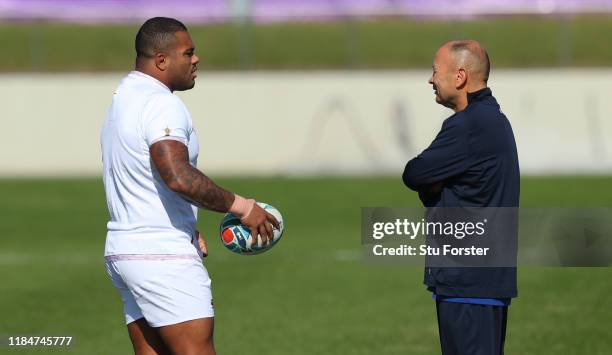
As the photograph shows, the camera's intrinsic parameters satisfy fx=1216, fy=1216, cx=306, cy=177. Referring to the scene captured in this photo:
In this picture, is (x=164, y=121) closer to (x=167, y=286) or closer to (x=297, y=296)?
(x=167, y=286)

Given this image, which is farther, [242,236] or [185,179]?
[242,236]

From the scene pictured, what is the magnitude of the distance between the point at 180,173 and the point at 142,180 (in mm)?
289

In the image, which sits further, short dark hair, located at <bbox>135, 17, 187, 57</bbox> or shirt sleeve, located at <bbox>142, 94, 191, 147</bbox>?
short dark hair, located at <bbox>135, 17, 187, 57</bbox>

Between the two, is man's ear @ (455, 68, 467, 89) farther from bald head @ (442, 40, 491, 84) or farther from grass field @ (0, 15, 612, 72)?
grass field @ (0, 15, 612, 72)

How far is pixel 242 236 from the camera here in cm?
640

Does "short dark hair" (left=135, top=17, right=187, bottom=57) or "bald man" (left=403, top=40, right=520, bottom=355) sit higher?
"short dark hair" (left=135, top=17, right=187, bottom=57)

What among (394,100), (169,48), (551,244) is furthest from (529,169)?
(169,48)

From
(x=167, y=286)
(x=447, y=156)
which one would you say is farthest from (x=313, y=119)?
(x=167, y=286)

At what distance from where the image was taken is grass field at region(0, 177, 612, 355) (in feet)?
32.9

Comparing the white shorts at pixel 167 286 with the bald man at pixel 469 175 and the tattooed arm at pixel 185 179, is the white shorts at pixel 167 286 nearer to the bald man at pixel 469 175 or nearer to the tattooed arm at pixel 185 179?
the tattooed arm at pixel 185 179

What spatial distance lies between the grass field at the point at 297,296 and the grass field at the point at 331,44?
9054mm

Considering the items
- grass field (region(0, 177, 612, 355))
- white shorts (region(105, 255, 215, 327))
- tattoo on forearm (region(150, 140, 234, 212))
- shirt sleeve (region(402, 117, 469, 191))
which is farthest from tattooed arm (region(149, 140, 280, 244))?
grass field (region(0, 177, 612, 355))

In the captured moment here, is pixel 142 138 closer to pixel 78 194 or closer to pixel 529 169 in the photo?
pixel 78 194

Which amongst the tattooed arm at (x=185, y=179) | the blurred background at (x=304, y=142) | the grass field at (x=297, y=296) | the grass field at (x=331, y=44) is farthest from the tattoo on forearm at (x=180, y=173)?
the grass field at (x=331, y=44)
